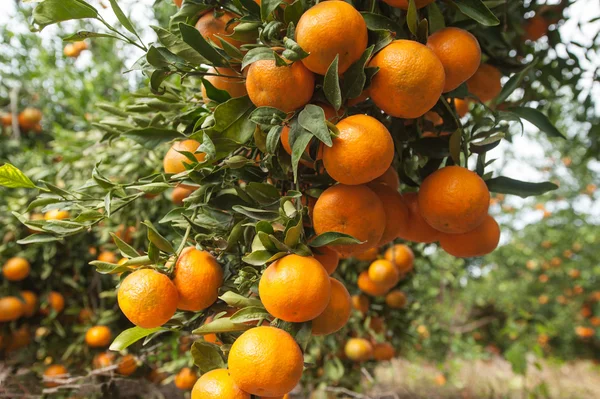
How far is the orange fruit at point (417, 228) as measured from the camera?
80 cm

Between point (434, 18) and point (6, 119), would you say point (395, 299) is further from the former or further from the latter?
point (6, 119)

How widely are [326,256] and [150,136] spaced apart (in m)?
0.41

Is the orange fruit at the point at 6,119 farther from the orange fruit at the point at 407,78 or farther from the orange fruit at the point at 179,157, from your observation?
the orange fruit at the point at 407,78

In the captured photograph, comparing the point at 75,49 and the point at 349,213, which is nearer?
the point at 349,213

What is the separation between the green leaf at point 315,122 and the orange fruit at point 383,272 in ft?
2.63

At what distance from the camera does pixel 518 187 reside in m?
0.81

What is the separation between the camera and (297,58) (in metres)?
0.58

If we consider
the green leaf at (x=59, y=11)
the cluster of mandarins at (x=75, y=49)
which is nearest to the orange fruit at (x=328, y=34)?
the green leaf at (x=59, y=11)

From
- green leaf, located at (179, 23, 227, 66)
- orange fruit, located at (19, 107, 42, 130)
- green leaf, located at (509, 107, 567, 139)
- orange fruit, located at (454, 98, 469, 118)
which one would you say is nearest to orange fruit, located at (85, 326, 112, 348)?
green leaf, located at (179, 23, 227, 66)

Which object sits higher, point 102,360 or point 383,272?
point 383,272

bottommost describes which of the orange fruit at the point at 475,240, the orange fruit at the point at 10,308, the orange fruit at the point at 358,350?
the orange fruit at the point at 358,350

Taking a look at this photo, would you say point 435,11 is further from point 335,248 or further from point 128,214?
point 128,214

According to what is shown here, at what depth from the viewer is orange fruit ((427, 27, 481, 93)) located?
70 centimetres

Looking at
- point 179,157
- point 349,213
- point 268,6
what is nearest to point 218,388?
point 349,213
